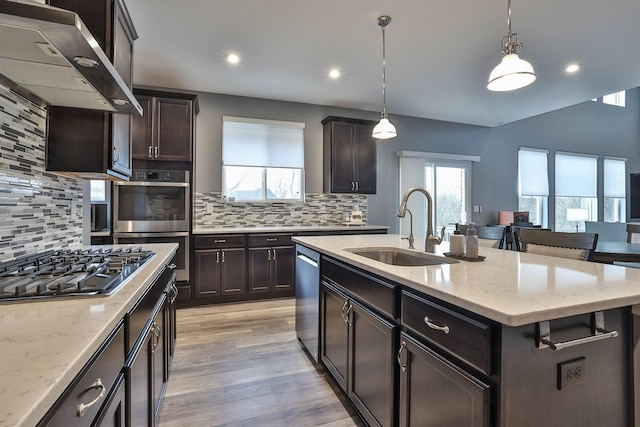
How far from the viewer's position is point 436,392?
1.12 metres

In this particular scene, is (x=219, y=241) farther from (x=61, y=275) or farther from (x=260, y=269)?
(x=61, y=275)

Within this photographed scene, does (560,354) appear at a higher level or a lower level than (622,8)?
lower

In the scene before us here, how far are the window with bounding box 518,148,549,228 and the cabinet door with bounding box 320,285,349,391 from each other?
5.63m

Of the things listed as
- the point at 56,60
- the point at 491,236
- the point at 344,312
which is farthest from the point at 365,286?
the point at 56,60

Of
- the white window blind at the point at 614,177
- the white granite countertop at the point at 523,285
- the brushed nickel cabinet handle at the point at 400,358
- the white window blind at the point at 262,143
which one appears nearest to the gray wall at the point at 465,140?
the white window blind at the point at 262,143

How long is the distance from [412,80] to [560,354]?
143 inches

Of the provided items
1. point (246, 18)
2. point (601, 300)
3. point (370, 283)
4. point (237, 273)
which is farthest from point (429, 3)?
point (237, 273)

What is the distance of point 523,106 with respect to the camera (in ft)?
15.8

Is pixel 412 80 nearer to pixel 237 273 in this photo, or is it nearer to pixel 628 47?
pixel 628 47

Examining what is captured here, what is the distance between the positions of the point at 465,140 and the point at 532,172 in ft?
5.60

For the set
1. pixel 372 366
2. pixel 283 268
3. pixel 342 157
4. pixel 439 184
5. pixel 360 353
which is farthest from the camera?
pixel 439 184

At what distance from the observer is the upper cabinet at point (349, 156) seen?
14.9ft

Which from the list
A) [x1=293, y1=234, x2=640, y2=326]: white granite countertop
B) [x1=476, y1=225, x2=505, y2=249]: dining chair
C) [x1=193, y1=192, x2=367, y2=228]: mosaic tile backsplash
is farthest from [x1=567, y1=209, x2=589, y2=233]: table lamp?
[x1=293, y1=234, x2=640, y2=326]: white granite countertop

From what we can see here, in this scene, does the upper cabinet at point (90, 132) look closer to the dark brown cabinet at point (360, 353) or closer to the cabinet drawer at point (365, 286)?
the cabinet drawer at point (365, 286)
